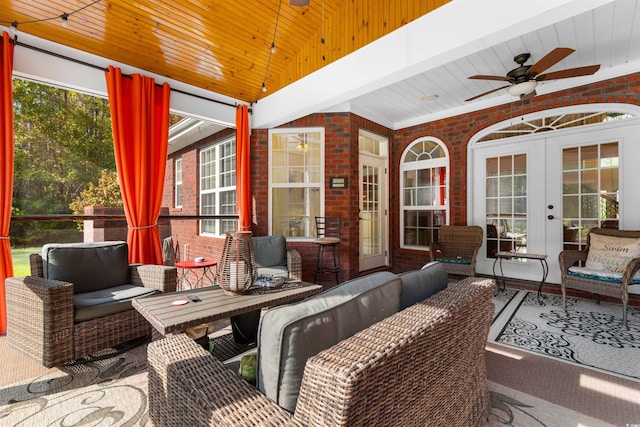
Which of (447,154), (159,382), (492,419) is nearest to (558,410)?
(492,419)

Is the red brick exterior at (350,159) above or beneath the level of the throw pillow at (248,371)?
above

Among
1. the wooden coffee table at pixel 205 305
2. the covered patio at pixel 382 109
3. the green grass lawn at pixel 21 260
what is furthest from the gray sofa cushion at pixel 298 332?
the green grass lawn at pixel 21 260

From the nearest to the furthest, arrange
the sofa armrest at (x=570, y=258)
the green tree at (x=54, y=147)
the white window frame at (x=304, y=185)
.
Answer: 1. the sofa armrest at (x=570, y=258)
2. the white window frame at (x=304, y=185)
3. the green tree at (x=54, y=147)

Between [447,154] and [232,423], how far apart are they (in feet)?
16.7

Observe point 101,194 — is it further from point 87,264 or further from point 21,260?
point 87,264

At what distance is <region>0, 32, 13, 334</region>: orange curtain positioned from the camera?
106 inches

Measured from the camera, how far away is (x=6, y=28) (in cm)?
278

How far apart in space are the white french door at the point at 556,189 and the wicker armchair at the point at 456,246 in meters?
0.39

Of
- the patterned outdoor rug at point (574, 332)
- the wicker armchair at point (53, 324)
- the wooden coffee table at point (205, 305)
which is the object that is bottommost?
the patterned outdoor rug at point (574, 332)

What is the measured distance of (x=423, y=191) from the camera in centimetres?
540

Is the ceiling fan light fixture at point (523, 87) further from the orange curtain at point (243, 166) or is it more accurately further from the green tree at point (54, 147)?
the green tree at point (54, 147)

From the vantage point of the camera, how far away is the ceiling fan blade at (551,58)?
2.50 m

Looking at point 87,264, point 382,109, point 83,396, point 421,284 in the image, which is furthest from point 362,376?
point 382,109

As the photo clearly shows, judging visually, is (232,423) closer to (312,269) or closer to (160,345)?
(160,345)
